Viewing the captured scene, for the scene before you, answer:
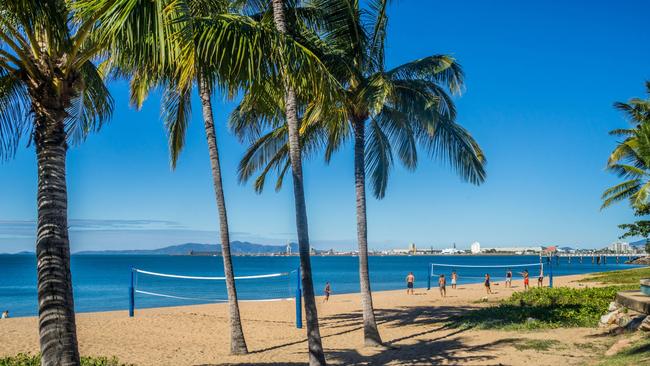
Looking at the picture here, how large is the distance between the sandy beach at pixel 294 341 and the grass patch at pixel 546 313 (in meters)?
0.65

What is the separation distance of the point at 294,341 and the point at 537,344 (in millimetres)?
5781

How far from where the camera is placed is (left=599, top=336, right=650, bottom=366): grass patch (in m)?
8.54

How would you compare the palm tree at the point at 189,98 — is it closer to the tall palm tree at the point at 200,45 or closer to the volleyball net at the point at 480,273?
the tall palm tree at the point at 200,45

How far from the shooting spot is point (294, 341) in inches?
568

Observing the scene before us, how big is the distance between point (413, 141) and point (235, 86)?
7107mm

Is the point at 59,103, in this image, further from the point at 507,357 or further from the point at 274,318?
the point at 274,318

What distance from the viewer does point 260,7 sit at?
489 inches

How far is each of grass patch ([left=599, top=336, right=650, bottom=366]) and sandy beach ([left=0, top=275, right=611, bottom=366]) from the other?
68 cm

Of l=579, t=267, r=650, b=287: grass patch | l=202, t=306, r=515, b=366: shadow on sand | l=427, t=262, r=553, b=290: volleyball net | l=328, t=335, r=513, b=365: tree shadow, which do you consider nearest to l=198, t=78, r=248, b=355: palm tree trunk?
l=202, t=306, r=515, b=366: shadow on sand

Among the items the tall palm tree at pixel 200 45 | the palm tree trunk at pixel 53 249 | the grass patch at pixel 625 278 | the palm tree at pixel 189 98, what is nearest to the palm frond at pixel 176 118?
the palm tree at pixel 189 98

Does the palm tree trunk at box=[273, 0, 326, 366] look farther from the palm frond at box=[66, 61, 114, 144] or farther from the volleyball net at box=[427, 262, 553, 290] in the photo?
the volleyball net at box=[427, 262, 553, 290]

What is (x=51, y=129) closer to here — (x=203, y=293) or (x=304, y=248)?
(x=304, y=248)

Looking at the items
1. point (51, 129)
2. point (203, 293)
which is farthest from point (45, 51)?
point (203, 293)

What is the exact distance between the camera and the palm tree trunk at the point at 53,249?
6.11 m
